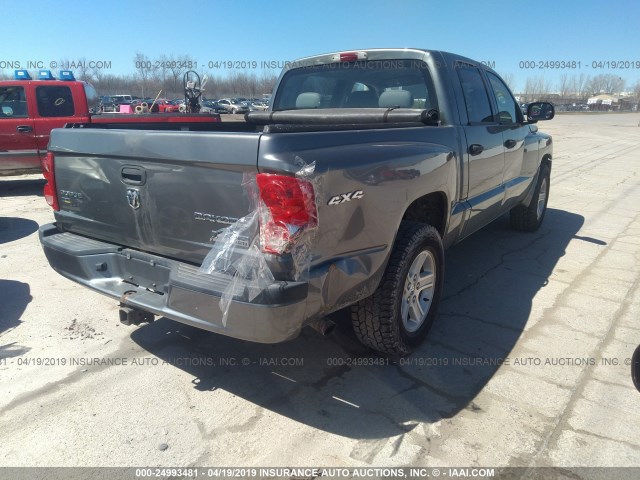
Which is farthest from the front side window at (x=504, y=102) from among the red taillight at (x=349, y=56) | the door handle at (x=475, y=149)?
the red taillight at (x=349, y=56)

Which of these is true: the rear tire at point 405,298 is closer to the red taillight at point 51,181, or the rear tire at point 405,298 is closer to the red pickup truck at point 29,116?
the red taillight at point 51,181

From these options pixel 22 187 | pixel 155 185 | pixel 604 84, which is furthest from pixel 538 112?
pixel 604 84

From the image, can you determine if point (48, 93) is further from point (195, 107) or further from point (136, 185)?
point (136, 185)

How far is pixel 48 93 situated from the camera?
8.66m

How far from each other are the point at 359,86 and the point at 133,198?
2211 mm

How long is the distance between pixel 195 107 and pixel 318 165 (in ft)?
34.3

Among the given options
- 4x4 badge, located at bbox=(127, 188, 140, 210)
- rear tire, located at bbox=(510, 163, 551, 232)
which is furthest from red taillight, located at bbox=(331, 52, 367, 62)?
rear tire, located at bbox=(510, 163, 551, 232)

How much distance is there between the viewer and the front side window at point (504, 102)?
4.63m

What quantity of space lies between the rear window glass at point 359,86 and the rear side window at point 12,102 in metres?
6.31

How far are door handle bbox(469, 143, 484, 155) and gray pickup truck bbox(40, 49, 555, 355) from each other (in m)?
0.02

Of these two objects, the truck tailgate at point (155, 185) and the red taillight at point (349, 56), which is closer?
the truck tailgate at point (155, 185)

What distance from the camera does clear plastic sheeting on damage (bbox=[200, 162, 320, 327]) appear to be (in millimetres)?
2102

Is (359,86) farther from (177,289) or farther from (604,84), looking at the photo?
(604,84)

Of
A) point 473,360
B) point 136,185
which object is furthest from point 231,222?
point 473,360
